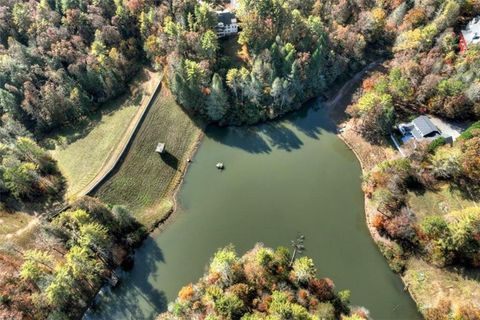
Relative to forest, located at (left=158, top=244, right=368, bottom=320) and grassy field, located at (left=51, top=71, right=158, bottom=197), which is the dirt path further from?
forest, located at (left=158, top=244, right=368, bottom=320)

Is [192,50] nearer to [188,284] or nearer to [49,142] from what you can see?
[49,142]

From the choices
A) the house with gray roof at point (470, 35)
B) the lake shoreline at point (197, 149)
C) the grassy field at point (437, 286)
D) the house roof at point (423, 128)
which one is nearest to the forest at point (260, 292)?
the grassy field at point (437, 286)

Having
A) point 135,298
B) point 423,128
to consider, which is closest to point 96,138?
point 135,298

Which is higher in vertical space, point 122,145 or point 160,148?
point 160,148

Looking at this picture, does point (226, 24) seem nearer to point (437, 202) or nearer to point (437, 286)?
point (437, 202)

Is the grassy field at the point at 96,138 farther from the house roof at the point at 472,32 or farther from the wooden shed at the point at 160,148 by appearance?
the house roof at the point at 472,32

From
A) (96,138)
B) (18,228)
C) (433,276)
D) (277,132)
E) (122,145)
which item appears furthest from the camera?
(277,132)
